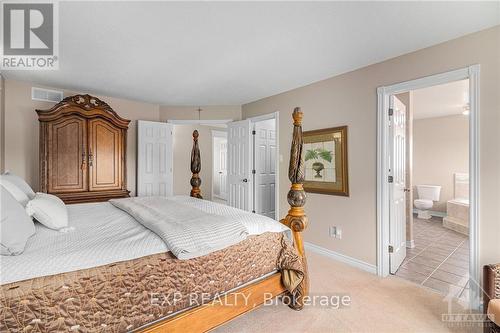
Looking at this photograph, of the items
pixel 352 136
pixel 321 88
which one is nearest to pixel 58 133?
pixel 321 88

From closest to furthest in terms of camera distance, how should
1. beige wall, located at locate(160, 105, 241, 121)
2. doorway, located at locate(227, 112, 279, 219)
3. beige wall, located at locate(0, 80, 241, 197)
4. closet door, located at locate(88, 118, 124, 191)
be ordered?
beige wall, located at locate(0, 80, 241, 197)
closet door, located at locate(88, 118, 124, 191)
doorway, located at locate(227, 112, 279, 219)
beige wall, located at locate(160, 105, 241, 121)

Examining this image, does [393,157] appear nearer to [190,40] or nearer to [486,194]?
[486,194]

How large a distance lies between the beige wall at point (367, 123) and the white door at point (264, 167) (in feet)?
2.11

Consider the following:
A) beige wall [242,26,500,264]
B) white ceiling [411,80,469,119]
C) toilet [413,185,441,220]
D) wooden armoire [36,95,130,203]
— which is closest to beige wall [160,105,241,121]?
beige wall [242,26,500,264]

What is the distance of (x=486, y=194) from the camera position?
6.73ft

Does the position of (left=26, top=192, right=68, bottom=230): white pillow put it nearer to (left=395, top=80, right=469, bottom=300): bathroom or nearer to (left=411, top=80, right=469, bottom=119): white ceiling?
(left=395, top=80, right=469, bottom=300): bathroom

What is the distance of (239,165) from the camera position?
468 centimetres

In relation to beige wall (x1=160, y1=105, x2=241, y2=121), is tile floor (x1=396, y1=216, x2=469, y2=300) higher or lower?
lower

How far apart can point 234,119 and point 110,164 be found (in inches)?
93.5

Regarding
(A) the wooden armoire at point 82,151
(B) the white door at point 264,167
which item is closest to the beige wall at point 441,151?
(B) the white door at point 264,167

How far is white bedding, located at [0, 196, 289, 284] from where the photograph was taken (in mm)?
1074

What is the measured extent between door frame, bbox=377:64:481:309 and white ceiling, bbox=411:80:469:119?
1446 millimetres

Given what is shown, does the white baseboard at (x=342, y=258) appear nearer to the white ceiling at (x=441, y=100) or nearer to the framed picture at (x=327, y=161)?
the framed picture at (x=327, y=161)

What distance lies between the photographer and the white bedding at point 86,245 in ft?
3.52
